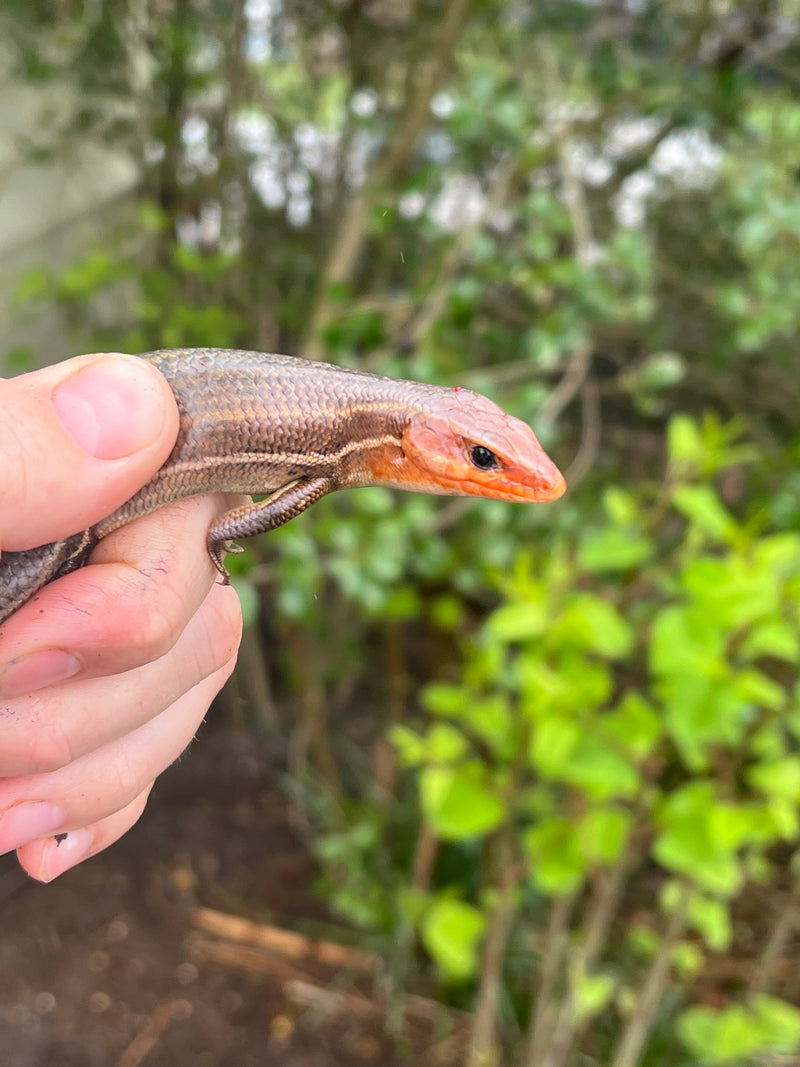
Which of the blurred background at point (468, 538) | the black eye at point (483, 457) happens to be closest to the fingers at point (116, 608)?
the black eye at point (483, 457)

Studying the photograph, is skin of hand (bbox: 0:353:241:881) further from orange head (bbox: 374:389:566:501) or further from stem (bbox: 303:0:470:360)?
stem (bbox: 303:0:470:360)

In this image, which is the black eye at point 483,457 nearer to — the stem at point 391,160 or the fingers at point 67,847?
the fingers at point 67,847

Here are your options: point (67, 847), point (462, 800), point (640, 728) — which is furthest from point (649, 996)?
point (67, 847)

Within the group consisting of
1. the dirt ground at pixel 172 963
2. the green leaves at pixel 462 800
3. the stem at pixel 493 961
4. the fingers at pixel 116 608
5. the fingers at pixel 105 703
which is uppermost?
the fingers at pixel 116 608

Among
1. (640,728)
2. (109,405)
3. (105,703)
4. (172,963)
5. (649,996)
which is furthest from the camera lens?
(172,963)

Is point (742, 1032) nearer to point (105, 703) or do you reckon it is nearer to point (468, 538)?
point (468, 538)

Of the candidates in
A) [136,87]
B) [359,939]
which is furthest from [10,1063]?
[136,87]

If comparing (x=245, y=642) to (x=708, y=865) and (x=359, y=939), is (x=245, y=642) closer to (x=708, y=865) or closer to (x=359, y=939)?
(x=359, y=939)

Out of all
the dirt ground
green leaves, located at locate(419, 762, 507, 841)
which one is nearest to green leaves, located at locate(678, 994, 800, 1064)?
green leaves, located at locate(419, 762, 507, 841)
